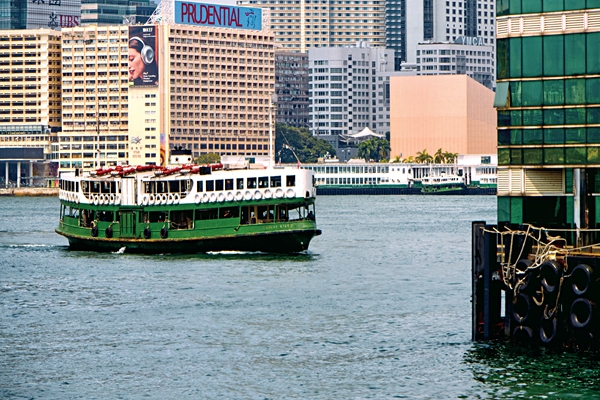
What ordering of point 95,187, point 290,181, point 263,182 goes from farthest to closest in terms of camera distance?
point 95,187 → point 263,182 → point 290,181

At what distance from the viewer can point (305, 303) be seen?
5888 centimetres

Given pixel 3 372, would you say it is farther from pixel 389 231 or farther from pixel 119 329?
pixel 389 231

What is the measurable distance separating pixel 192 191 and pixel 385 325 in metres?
31.9

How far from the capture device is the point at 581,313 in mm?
37781

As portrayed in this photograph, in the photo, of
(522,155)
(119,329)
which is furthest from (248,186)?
(522,155)

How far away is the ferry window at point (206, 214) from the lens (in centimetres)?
8038

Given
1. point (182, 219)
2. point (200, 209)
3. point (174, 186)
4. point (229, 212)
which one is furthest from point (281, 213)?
point (174, 186)

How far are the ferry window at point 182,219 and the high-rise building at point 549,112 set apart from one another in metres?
38.8

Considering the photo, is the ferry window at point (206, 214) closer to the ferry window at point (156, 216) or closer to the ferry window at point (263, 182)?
the ferry window at point (156, 216)

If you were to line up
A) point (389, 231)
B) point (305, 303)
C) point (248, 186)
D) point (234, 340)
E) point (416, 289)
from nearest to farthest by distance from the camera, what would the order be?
point (234, 340) → point (305, 303) → point (416, 289) → point (248, 186) → point (389, 231)

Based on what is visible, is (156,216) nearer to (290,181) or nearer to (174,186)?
(174,186)

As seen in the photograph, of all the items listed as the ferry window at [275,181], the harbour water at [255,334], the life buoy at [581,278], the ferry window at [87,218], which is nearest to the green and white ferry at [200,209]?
the ferry window at [275,181]

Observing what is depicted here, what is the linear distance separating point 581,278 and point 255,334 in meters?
15.7

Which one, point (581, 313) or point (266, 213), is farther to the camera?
point (266, 213)
